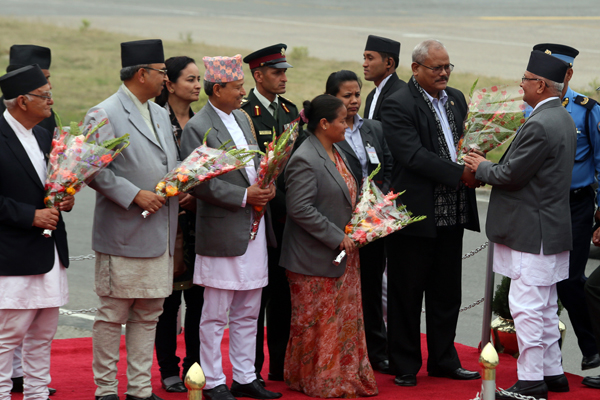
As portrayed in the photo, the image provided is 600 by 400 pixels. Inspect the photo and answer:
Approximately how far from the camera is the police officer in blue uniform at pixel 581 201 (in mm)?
5797

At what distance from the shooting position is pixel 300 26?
37.2 meters

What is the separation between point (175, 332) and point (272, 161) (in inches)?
59.1

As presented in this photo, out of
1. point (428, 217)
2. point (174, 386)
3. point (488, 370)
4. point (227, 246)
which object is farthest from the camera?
point (428, 217)

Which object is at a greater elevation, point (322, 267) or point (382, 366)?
point (322, 267)

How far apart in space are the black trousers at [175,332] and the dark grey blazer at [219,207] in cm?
61

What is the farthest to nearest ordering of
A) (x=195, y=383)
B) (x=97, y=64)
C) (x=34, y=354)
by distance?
(x=97, y=64)
(x=34, y=354)
(x=195, y=383)

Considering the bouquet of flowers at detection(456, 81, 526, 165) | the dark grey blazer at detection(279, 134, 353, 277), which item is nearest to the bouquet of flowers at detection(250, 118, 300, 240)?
the dark grey blazer at detection(279, 134, 353, 277)

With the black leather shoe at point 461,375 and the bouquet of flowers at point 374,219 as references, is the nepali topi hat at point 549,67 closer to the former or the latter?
Answer: the bouquet of flowers at point 374,219

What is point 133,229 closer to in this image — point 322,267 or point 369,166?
point 322,267

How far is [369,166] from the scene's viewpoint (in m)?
5.79

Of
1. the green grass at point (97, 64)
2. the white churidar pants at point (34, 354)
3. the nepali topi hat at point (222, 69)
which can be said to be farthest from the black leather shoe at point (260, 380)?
the green grass at point (97, 64)

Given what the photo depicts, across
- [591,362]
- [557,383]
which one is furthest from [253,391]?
[591,362]

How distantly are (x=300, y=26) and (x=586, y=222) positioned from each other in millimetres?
32511

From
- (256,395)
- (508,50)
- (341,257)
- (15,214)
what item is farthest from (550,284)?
(508,50)
